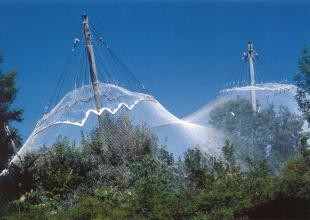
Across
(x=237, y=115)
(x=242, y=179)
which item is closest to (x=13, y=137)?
(x=242, y=179)

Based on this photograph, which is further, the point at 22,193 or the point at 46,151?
the point at 46,151

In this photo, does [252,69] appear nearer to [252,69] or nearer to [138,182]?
[252,69]

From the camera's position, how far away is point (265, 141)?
26.9m

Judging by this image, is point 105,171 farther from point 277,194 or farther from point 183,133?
point 277,194

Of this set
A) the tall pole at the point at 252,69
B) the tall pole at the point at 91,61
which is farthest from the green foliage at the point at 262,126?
the tall pole at the point at 91,61

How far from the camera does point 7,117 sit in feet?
56.5

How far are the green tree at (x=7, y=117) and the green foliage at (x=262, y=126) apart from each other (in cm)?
1183

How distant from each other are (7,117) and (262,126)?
49.2ft

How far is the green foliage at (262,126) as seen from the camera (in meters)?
26.0

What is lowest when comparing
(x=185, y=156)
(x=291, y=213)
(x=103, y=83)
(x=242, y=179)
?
(x=291, y=213)

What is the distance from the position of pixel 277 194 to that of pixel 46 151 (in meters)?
9.43

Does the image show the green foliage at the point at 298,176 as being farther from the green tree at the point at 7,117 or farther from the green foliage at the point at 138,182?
the green tree at the point at 7,117

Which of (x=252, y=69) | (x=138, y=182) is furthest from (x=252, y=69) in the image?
(x=138, y=182)

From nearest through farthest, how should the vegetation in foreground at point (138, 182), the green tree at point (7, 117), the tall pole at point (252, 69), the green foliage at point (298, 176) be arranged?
the green foliage at point (298, 176), the vegetation in foreground at point (138, 182), the green tree at point (7, 117), the tall pole at point (252, 69)
